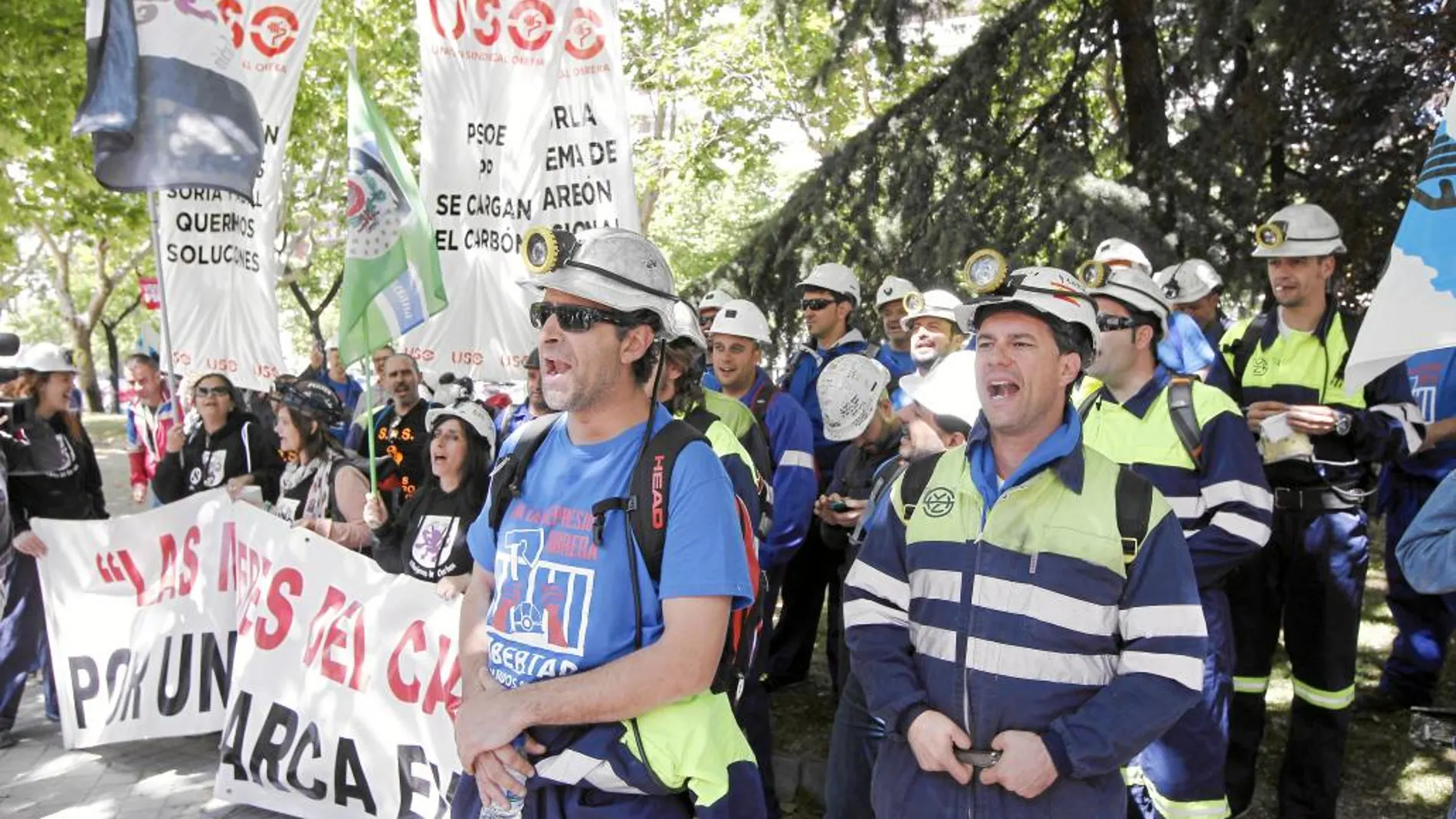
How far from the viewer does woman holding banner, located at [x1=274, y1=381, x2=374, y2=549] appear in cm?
618

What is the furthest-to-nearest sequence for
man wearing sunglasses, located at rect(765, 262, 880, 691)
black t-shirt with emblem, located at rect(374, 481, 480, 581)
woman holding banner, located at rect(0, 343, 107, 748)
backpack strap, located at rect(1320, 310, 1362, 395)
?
1. man wearing sunglasses, located at rect(765, 262, 880, 691)
2. woman holding banner, located at rect(0, 343, 107, 748)
3. black t-shirt with emblem, located at rect(374, 481, 480, 581)
4. backpack strap, located at rect(1320, 310, 1362, 395)

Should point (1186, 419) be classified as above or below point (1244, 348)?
below

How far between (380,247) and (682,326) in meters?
3.68

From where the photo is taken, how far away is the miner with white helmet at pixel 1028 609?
2570 millimetres

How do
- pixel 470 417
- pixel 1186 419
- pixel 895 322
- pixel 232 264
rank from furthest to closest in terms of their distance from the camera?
pixel 895 322, pixel 232 264, pixel 470 417, pixel 1186 419

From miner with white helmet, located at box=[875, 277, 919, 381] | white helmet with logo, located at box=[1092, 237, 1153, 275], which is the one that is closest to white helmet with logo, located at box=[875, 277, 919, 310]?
miner with white helmet, located at box=[875, 277, 919, 381]

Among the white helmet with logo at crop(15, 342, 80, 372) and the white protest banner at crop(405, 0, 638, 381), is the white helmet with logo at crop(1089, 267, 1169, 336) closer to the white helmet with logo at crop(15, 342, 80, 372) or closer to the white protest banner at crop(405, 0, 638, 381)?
the white protest banner at crop(405, 0, 638, 381)

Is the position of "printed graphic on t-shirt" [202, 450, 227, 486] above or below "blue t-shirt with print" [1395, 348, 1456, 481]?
below

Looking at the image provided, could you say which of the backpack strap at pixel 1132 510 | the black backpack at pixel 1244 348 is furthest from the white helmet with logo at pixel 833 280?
the backpack strap at pixel 1132 510

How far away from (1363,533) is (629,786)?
11.5ft

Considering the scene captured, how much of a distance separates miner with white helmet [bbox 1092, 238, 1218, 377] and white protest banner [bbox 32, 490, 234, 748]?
15.8 feet

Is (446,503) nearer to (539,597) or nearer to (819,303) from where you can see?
(819,303)

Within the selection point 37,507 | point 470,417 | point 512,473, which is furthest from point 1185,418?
point 37,507

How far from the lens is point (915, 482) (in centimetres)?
294
